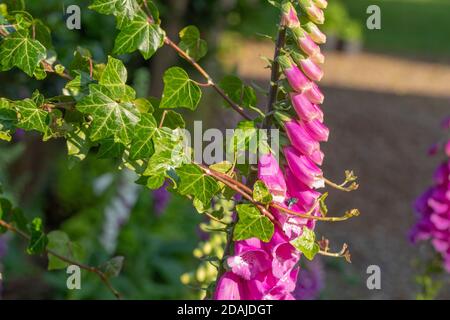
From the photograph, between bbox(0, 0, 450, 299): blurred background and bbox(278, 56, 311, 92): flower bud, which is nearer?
bbox(278, 56, 311, 92): flower bud

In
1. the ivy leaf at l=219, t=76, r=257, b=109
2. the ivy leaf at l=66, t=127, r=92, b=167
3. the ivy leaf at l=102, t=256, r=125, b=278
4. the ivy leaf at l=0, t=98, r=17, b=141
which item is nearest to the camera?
the ivy leaf at l=0, t=98, r=17, b=141

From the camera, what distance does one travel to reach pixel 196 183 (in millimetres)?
1739

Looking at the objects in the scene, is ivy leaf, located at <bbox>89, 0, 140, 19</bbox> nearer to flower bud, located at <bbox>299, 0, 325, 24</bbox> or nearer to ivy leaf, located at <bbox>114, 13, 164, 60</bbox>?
ivy leaf, located at <bbox>114, 13, 164, 60</bbox>

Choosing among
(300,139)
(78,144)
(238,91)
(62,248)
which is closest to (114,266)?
(62,248)

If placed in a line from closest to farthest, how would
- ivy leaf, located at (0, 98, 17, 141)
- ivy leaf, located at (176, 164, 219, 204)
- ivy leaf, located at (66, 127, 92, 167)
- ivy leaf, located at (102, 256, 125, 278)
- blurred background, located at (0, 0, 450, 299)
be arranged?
ivy leaf, located at (176, 164, 219, 204) < ivy leaf, located at (0, 98, 17, 141) < ivy leaf, located at (66, 127, 92, 167) < ivy leaf, located at (102, 256, 125, 278) < blurred background, located at (0, 0, 450, 299)

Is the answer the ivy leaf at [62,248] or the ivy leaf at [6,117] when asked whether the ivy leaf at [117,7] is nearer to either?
the ivy leaf at [6,117]

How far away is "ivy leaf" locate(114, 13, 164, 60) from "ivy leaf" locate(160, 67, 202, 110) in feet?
0.25

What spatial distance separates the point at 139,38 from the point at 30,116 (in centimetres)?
29

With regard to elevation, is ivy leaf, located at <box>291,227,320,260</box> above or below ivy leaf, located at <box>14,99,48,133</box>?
below

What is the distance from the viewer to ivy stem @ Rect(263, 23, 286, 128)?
1.84m

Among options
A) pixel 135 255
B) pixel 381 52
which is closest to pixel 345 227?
pixel 135 255

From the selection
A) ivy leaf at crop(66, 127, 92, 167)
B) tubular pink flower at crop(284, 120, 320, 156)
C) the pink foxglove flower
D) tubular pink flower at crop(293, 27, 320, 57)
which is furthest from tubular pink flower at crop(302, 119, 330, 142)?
the pink foxglove flower

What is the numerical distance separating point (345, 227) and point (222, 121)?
196 centimetres

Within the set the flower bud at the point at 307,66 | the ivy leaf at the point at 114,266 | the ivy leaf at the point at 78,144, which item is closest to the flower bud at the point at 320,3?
the flower bud at the point at 307,66
